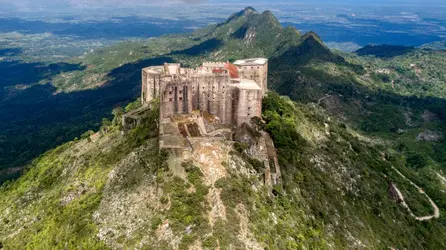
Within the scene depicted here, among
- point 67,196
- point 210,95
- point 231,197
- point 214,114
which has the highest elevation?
point 210,95

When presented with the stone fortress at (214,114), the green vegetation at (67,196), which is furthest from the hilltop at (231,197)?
the stone fortress at (214,114)

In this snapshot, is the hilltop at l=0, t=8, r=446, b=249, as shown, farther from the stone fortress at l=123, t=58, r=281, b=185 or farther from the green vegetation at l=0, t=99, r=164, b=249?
the stone fortress at l=123, t=58, r=281, b=185

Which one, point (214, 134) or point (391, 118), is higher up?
point (214, 134)

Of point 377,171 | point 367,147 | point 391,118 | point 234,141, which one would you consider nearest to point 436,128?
Result: point 391,118

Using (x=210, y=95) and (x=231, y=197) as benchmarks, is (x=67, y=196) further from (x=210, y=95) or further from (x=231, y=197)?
(x=231, y=197)

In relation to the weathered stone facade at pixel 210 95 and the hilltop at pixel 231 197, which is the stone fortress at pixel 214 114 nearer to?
the weathered stone facade at pixel 210 95

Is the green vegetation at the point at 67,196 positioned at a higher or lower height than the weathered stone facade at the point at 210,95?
lower

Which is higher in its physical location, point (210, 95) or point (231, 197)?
point (210, 95)

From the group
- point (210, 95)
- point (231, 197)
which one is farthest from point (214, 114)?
point (231, 197)

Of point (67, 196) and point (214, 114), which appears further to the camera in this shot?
point (214, 114)

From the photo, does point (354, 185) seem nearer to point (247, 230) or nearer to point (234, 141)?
point (234, 141)

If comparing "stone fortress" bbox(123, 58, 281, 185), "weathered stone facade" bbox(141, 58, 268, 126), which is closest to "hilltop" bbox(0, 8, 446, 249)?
"stone fortress" bbox(123, 58, 281, 185)
